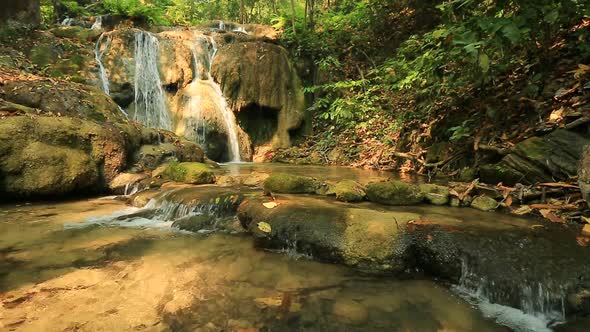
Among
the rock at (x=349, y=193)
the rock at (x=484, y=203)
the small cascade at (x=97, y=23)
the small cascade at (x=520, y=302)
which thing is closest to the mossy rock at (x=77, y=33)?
the small cascade at (x=97, y=23)

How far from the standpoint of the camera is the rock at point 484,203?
13.7 feet

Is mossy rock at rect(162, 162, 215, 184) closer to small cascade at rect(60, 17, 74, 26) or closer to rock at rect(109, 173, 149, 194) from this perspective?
rock at rect(109, 173, 149, 194)

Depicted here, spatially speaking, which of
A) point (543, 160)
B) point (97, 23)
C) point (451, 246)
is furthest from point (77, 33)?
point (543, 160)

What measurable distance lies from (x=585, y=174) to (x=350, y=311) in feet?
9.22

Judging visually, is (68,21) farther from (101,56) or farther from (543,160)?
(543,160)

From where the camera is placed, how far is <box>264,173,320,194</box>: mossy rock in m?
5.14

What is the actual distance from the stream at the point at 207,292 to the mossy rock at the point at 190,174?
2.14m

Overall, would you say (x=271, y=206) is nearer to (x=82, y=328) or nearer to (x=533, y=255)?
(x=82, y=328)

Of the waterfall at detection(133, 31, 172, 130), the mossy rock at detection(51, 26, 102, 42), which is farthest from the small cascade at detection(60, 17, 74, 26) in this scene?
the waterfall at detection(133, 31, 172, 130)

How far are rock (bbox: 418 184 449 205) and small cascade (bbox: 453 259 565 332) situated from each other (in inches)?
67.2

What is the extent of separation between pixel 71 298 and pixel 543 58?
6829 millimetres

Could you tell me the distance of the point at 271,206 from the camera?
13.6ft

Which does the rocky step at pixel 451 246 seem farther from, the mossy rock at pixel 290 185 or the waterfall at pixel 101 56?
the waterfall at pixel 101 56

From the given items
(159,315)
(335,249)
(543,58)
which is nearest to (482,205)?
(335,249)
